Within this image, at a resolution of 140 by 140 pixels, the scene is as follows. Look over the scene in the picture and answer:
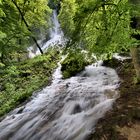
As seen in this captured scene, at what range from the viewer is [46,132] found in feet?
25.1

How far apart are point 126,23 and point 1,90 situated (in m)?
10.5

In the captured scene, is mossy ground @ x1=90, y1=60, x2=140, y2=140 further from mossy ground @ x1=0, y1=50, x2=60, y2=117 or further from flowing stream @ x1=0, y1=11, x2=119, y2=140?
mossy ground @ x1=0, y1=50, x2=60, y2=117

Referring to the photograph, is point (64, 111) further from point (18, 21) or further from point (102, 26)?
point (18, 21)

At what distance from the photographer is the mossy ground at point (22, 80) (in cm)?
1253

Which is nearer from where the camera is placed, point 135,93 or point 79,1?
point 79,1

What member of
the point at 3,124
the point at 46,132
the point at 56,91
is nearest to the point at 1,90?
the point at 56,91

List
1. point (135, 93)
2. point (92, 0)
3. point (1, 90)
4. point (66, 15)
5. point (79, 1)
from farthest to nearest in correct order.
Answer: point (66, 15) < point (1, 90) < point (135, 93) < point (79, 1) < point (92, 0)

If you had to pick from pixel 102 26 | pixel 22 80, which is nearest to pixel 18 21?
pixel 22 80

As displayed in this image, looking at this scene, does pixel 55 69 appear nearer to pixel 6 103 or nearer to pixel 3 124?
pixel 6 103

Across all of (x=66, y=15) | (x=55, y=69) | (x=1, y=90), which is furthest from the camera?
(x=66, y=15)

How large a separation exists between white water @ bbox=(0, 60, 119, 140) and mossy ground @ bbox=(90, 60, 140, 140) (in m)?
0.28

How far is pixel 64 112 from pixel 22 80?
808 cm

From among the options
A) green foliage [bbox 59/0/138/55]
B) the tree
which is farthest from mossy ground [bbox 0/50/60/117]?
green foliage [bbox 59/0/138/55]

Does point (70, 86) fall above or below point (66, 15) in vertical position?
below
